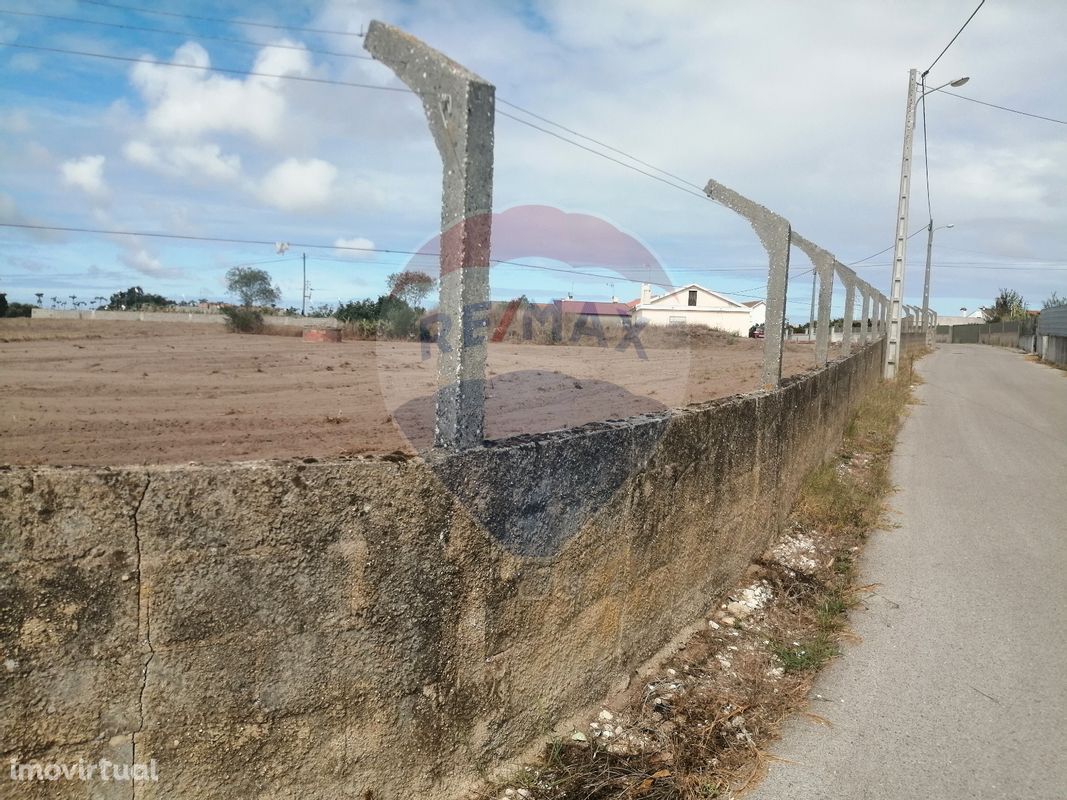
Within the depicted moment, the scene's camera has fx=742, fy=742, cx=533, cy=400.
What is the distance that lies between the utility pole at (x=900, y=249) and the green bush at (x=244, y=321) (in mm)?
17628

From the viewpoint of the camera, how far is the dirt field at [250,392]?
8078mm

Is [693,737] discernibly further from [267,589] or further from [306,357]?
[306,357]

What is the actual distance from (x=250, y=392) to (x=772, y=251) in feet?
30.4

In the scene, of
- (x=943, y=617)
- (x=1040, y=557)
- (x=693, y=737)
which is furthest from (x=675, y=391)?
(x=693, y=737)

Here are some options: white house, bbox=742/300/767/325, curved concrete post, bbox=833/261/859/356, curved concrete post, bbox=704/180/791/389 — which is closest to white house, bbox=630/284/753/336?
white house, bbox=742/300/767/325

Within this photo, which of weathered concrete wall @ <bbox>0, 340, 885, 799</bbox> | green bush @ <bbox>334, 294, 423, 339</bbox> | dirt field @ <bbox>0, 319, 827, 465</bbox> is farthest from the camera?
green bush @ <bbox>334, 294, 423, 339</bbox>

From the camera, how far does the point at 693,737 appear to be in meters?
2.94

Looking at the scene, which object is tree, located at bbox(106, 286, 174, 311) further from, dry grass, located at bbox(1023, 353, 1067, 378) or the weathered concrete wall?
dry grass, located at bbox(1023, 353, 1067, 378)

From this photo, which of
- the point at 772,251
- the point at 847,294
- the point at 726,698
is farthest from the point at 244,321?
the point at 726,698

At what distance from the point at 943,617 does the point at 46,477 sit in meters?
4.47

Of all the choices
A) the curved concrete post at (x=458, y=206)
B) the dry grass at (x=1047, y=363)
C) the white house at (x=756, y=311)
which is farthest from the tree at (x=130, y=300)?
the white house at (x=756, y=311)

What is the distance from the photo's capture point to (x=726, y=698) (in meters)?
3.30

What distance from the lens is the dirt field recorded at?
808 cm

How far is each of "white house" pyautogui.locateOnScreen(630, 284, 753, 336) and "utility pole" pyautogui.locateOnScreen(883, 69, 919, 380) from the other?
90.6ft
